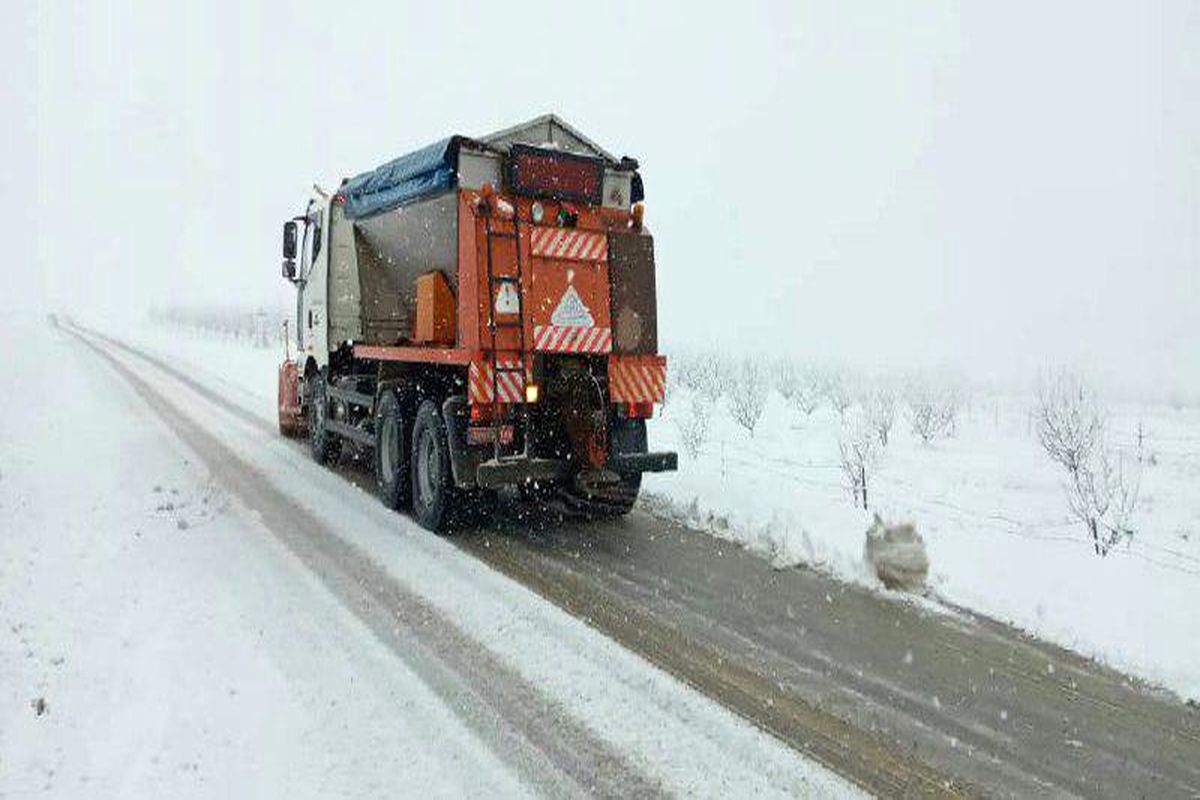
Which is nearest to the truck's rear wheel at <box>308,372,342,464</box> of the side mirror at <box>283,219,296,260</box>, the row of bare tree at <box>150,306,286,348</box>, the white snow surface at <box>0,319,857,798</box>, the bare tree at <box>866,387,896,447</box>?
the side mirror at <box>283,219,296,260</box>

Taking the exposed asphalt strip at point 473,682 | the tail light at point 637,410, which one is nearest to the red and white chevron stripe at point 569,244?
the tail light at point 637,410

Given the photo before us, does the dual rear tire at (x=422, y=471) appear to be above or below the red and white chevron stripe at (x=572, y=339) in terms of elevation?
below

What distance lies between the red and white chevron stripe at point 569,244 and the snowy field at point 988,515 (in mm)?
2615

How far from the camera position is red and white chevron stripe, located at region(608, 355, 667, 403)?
7.58 meters

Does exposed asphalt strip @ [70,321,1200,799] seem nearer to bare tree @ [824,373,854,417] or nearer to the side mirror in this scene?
the side mirror

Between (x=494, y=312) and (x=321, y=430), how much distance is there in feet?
15.5

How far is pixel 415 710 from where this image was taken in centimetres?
404

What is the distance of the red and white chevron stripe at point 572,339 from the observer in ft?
24.0

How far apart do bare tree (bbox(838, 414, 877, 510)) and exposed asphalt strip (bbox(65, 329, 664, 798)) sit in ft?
16.7

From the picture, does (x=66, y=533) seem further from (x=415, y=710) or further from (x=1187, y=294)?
(x=1187, y=294)

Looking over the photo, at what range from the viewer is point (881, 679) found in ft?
14.8

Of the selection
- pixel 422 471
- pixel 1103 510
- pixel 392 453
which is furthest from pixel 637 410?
pixel 1103 510

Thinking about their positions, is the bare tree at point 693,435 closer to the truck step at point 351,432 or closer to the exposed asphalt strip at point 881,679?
the truck step at point 351,432

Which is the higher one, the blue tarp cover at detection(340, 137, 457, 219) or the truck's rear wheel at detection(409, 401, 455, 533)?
the blue tarp cover at detection(340, 137, 457, 219)
